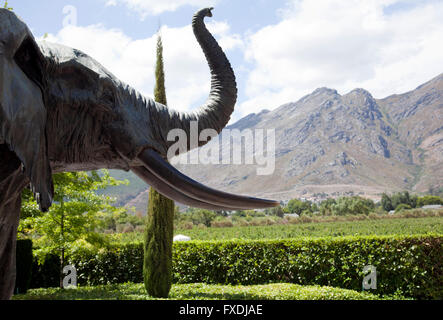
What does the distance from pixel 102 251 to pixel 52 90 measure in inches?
475

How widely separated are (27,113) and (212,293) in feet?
30.1

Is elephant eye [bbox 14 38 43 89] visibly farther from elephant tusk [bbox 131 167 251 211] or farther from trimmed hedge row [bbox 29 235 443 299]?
trimmed hedge row [bbox 29 235 443 299]

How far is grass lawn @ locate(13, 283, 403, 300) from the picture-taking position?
30.8 feet

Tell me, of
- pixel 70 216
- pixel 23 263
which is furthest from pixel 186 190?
pixel 23 263

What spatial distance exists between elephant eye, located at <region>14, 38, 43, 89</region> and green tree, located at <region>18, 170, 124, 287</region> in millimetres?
9499

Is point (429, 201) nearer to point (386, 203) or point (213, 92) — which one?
point (386, 203)

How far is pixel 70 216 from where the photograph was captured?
37.1ft

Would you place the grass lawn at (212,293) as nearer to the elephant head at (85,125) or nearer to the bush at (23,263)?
the bush at (23,263)

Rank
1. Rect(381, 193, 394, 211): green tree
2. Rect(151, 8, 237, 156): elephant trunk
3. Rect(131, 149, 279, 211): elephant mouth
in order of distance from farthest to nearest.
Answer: Rect(381, 193, 394, 211): green tree < Rect(151, 8, 237, 156): elephant trunk < Rect(131, 149, 279, 211): elephant mouth

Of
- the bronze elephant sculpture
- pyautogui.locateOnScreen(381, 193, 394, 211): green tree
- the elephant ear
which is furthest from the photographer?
pyautogui.locateOnScreen(381, 193, 394, 211): green tree

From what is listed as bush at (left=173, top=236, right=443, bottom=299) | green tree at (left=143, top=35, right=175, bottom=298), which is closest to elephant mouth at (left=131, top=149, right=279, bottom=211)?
green tree at (left=143, top=35, right=175, bottom=298)

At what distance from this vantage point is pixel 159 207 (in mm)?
10602

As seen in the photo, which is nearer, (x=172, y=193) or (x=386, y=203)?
(x=172, y=193)
